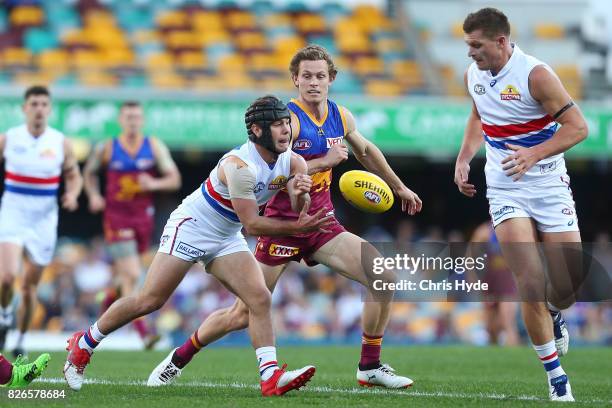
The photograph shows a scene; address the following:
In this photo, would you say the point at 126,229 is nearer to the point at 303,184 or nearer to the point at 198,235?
the point at 198,235

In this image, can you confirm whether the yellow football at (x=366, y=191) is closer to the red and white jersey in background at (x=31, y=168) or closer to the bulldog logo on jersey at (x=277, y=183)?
the bulldog logo on jersey at (x=277, y=183)

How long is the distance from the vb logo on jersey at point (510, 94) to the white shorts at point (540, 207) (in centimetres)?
62

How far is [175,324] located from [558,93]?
1284 centimetres

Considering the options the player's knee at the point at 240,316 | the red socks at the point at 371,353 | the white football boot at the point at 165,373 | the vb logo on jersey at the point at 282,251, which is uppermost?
the vb logo on jersey at the point at 282,251

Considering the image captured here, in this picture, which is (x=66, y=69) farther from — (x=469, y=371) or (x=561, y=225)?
(x=561, y=225)

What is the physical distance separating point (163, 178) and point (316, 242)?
5405 millimetres

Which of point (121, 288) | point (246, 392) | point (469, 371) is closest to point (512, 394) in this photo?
point (246, 392)

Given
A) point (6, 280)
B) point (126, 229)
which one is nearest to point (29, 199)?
point (6, 280)

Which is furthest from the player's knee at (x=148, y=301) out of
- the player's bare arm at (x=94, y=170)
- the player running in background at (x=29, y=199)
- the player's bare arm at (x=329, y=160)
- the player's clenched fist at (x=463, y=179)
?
the player's bare arm at (x=94, y=170)

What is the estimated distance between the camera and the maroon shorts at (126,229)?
1327 cm

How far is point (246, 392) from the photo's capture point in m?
7.56

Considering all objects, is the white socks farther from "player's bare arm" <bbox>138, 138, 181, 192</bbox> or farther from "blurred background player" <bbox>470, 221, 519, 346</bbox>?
"blurred background player" <bbox>470, 221, 519, 346</bbox>

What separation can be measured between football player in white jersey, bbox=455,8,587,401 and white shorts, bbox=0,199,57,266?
18.7 ft

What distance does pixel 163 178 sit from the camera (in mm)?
13148
